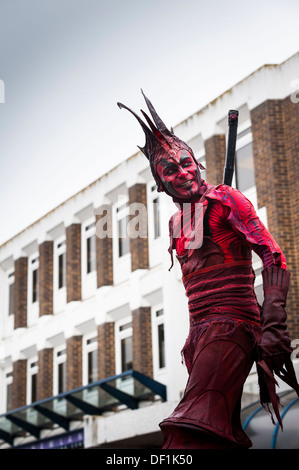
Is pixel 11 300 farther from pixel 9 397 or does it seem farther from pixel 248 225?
pixel 248 225

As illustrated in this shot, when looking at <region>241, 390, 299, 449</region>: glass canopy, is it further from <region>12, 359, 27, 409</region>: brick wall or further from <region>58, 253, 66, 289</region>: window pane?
<region>12, 359, 27, 409</region>: brick wall

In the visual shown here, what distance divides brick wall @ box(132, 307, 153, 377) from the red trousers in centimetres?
1976

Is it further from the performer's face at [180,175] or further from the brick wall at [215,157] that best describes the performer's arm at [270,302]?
the brick wall at [215,157]

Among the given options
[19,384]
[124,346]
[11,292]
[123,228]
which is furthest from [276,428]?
[11,292]

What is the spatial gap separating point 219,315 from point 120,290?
2124cm

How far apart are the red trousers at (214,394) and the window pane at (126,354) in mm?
20825

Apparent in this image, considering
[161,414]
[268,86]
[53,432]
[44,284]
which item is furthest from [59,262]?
[268,86]

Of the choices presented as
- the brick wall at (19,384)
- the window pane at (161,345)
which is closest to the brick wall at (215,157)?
the window pane at (161,345)

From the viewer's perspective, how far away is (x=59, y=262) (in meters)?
30.2

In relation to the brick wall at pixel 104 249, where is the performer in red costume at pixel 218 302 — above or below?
below

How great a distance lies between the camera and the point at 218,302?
4621 millimetres

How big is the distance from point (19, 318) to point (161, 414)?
11.0 metres

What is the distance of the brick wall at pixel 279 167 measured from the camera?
19.7m
